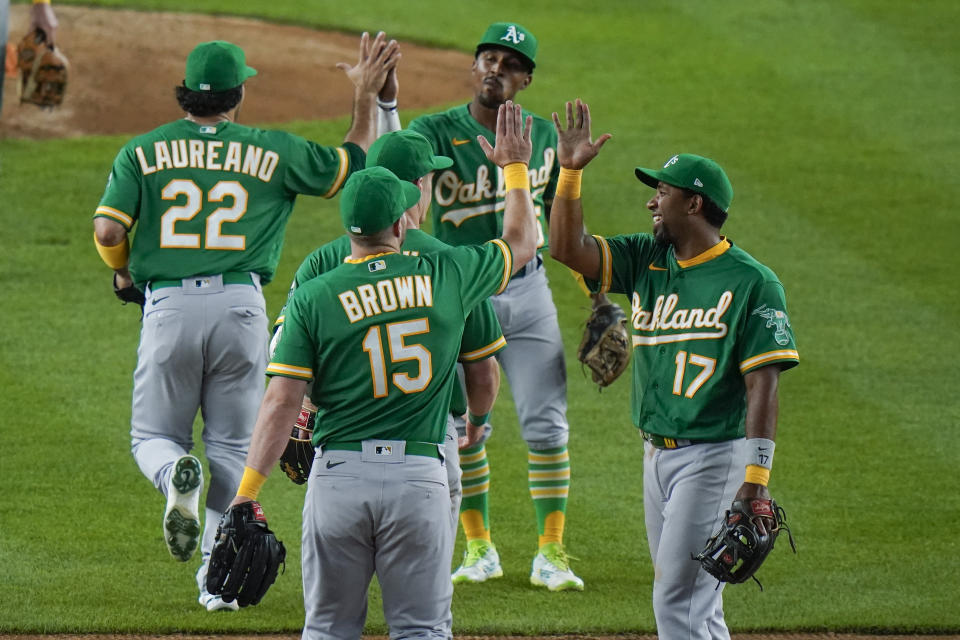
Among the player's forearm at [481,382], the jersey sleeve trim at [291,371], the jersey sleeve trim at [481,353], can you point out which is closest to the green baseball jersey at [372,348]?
the jersey sleeve trim at [291,371]

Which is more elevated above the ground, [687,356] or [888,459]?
[687,356]

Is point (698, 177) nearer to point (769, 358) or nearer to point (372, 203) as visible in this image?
point (769, 358)

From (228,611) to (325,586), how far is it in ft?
6.09

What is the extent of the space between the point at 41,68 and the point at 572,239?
16.9ft

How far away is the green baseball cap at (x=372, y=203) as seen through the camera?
4.36 m

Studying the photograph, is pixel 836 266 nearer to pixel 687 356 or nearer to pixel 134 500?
pixel 134 500

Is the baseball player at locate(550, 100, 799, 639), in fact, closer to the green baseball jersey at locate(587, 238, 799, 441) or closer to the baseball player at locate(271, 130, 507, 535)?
the green baseball jersey at locate(587, 238, 799, 441)

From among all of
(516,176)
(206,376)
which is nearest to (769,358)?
(516,176)

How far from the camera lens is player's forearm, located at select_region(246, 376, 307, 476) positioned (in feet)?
14.0

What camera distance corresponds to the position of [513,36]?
6.56 metres

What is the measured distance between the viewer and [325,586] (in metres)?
4.34

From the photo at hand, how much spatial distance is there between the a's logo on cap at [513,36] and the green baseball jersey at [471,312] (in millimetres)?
1910

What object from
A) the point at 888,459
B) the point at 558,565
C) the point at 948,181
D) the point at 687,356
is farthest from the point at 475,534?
the point at 948,181

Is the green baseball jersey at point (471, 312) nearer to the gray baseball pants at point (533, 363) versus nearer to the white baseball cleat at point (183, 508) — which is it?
the white baseball cleat at point (183, 508)
